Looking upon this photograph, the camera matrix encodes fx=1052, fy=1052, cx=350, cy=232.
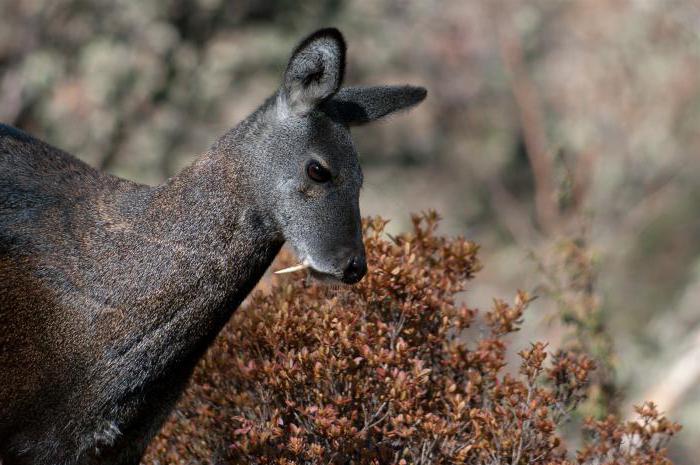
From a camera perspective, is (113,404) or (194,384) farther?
(194,384)

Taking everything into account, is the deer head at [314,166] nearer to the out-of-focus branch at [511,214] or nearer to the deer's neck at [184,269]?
the deer's neck at [184,269]

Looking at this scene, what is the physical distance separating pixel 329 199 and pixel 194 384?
1287 millimetres

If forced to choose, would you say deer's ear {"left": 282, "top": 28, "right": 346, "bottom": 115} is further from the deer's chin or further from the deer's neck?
the deer's chin

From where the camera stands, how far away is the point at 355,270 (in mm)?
4699

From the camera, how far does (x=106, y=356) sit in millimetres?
4695

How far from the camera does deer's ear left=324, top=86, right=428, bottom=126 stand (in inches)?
205

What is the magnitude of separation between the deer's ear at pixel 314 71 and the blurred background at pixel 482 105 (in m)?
8.06

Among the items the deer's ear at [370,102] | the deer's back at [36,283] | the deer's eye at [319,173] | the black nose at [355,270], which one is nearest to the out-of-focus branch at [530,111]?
the deer's ear at [370,102]

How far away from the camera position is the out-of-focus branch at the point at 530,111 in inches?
647

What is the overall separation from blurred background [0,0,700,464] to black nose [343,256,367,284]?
797 cm

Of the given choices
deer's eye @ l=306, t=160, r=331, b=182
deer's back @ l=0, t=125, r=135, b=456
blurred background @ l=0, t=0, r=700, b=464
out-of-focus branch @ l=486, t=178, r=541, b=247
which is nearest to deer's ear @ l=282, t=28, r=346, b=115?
deer's eye @ l=306, t=160, r=331, b=182

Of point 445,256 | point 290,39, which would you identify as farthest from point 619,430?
point 290,39

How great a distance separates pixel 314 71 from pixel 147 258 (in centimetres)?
115

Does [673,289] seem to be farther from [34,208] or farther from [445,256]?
[34,208]
